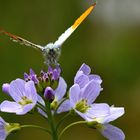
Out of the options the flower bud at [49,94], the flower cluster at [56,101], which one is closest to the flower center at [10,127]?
the flower cluster at [56,101]

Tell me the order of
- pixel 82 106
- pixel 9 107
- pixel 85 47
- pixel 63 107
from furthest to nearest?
pixel 85 47, pixel 63 107, pixel 82 106, pixel 9 107

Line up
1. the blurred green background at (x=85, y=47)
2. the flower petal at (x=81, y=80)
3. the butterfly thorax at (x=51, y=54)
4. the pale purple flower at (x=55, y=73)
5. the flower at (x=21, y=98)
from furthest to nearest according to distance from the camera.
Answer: the blurred green background at (x=85, y=47)
the butterfly thorax at (x=51, y=54)
the pale purple flower at (x=55, y=73)
the flower petal at (x=81, y=80)
the flower at (x=21, y=98)

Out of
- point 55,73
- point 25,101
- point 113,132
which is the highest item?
point 55,73

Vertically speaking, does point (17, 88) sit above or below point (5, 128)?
above

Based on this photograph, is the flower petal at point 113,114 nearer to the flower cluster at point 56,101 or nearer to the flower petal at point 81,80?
the flower cluster at point 56,101

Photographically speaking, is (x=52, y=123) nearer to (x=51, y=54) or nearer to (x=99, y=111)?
(x=99, y=111)

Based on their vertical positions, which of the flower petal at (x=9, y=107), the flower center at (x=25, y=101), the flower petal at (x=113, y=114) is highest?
the flower center at (x=25, y=101)

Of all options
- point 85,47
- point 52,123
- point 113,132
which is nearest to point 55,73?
point 52,123
